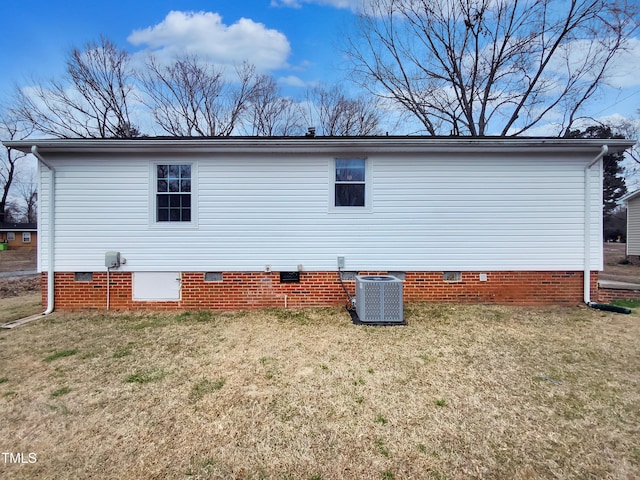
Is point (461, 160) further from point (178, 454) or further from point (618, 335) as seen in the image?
point (178, 454)

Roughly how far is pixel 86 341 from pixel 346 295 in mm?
4311

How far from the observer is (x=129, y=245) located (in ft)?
19.5

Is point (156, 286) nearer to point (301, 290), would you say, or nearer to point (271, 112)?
point (301, 290)

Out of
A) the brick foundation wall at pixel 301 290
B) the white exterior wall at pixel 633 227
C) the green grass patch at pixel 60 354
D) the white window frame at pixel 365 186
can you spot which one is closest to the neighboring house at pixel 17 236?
the brick foundation wall at pixel 301 290

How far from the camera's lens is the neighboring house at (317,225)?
19.5ft

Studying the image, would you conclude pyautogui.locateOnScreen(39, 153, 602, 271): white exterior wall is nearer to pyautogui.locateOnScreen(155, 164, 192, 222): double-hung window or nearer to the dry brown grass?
pyautogui.locateOnScreen(155, 164, 192, 222): double-hung window

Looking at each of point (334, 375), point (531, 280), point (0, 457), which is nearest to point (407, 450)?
point (334, 375)

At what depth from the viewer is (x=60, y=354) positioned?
157 inches

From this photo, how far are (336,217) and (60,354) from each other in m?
4.70

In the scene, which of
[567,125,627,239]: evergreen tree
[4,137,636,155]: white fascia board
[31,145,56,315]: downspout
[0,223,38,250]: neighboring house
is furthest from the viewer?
[0,223,38,250]: neighboring house

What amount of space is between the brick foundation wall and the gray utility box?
0.98 meters

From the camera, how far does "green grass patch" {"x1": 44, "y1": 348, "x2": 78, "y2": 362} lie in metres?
3.84

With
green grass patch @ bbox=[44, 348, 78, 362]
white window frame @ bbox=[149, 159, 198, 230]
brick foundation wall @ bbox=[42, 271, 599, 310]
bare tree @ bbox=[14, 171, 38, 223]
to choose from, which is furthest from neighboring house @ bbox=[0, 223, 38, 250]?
green grass patch @ bbox=[44, 348, 78, 362]

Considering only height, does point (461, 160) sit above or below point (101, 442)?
above
